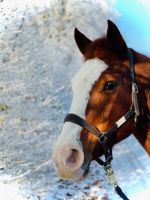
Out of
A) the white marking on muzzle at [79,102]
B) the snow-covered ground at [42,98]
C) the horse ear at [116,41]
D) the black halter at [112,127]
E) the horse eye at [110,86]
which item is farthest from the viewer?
the snow-covered ground at [42,98]

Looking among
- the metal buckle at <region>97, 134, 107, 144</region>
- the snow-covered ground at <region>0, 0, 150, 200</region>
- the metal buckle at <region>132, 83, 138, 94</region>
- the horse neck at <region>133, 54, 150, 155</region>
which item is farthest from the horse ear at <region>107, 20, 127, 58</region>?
the snow-covered ground at <region>0, 0, 150, 200</region>

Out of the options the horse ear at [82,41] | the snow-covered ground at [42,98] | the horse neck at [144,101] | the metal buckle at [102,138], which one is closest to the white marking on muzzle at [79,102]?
the metal buckle at [102,138]

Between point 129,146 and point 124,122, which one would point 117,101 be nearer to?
point 124,122

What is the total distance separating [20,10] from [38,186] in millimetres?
6262

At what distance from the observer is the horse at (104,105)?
356cm

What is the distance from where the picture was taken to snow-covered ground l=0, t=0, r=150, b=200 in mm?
12336

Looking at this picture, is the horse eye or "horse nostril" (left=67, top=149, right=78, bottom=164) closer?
"horse nostril" (left=67, top=149, right=78, bottom=164)

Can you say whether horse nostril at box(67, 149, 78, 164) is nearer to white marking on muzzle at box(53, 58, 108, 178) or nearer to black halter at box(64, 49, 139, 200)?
white marking on muzzle at box(53, 58, 108, 178)

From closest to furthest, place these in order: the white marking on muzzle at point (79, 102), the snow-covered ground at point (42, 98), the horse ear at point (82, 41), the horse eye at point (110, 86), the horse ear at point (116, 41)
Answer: the white marking on muzzle at point (79, 102) → the horse eye at point (110, 86) → the horse ear at point (116, 41) → the horse ear at point (82, 41) → the snow-covered ground at point (42, 98)

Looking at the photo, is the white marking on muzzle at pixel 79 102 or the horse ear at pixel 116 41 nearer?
the white marking on muzzle at pixel 79 102

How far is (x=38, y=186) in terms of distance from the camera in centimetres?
1255

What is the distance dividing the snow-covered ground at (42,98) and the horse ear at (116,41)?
312 inches

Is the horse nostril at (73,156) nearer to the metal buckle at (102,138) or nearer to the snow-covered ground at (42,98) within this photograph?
the metal buckle at (102,138)

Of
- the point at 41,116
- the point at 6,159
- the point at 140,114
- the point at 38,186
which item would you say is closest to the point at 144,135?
the point at 140,114
